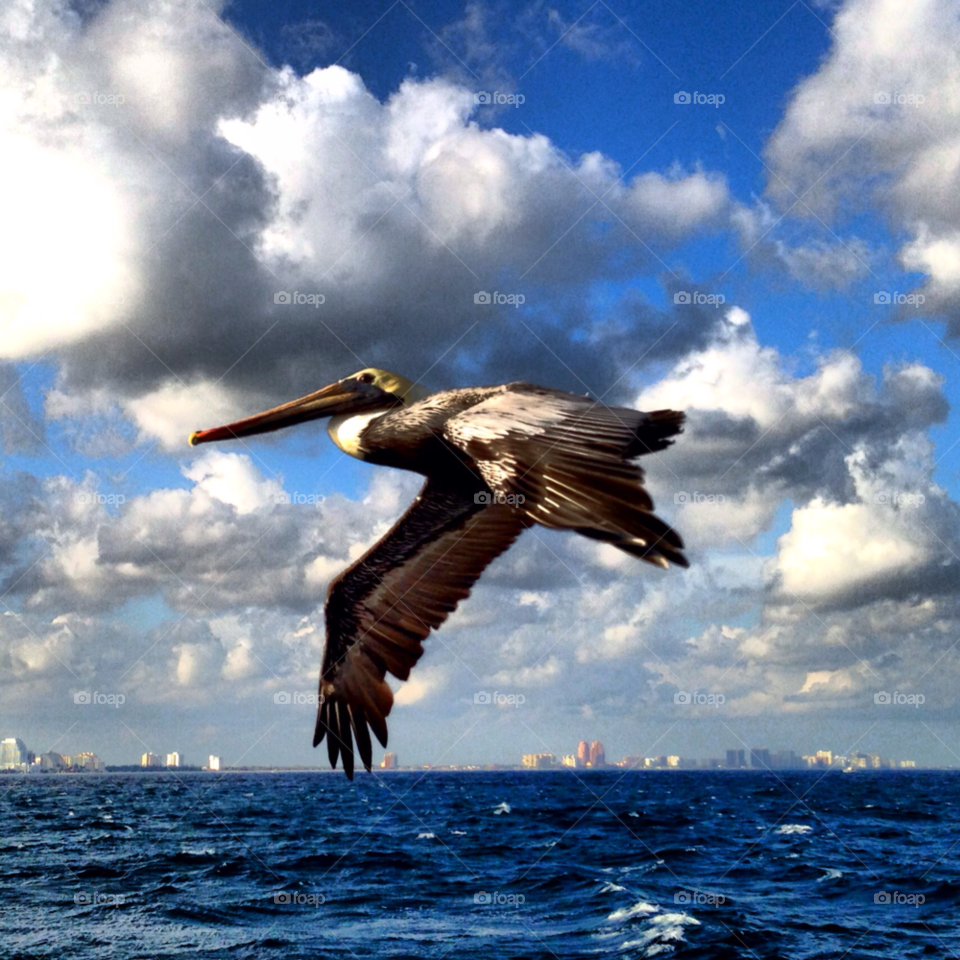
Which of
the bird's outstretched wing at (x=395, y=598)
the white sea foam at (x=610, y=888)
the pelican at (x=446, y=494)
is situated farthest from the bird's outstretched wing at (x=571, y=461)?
the white sea foam at (x=610, y=888)

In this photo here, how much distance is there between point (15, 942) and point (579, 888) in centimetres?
2448

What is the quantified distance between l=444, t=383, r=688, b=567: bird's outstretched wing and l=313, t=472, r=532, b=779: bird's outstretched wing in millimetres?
3597

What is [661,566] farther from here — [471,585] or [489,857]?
[489,857]

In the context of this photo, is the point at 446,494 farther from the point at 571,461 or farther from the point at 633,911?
the point at 633,911

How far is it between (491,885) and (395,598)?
45.2 m

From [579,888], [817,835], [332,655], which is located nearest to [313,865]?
[579,888]

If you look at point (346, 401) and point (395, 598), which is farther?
point (395, 598)

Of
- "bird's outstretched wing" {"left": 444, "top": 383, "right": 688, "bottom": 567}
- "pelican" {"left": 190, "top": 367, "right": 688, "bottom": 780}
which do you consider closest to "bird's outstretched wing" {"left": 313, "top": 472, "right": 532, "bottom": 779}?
"pelican" {"left": 190, "top": 367, "right": 688, "bottom": 780}

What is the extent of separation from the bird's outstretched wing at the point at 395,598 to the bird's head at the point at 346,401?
1.56 metres

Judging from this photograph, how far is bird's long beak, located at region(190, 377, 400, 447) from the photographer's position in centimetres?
898

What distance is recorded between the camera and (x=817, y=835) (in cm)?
7312

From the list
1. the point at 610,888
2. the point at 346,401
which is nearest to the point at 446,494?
the point at 346,401

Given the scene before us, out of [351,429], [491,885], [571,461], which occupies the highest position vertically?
[351,429]

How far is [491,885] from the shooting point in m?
51.5
